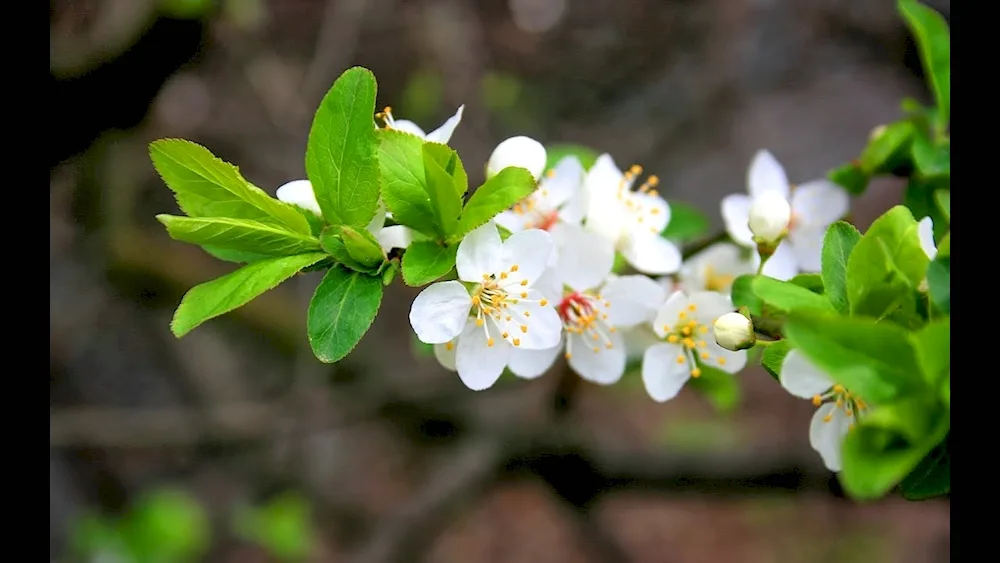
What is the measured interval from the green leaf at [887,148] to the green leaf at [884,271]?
40 centimetres

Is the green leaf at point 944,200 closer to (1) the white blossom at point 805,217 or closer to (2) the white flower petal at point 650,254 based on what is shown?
(1) the white blossom at point 805,217

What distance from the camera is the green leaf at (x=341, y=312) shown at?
28.2 inches

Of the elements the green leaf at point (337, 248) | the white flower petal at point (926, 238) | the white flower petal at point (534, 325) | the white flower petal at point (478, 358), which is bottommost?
the white flower petal at point (478, 358)

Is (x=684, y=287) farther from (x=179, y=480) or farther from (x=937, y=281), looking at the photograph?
(x=179, y=480)

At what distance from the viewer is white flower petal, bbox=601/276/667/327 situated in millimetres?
929

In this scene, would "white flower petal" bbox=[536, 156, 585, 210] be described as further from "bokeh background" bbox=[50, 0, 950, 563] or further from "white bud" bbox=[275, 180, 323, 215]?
"bokeh background" bbox=[50, 0, 950, 563]

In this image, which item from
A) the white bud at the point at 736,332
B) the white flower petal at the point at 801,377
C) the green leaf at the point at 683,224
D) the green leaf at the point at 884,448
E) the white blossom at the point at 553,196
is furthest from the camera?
the green leaf at the point at 683,224

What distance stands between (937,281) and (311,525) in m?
2.38

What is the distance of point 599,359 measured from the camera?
3.16ft

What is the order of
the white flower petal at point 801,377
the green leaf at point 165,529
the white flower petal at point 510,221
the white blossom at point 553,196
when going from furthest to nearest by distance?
the green leaf at point 165,529 → the white blossom at point 553,196 → the white flower petal at point 510,221 → the white flower petal at point 801,377

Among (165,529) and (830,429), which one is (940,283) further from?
(165,529)

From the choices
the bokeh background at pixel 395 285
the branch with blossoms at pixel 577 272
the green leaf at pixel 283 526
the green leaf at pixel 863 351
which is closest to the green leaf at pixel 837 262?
the branch with blossoms at pixel 577 272

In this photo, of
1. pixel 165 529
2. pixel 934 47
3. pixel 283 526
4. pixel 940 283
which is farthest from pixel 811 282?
pixel 165 529

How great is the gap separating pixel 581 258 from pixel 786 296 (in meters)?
0.26
